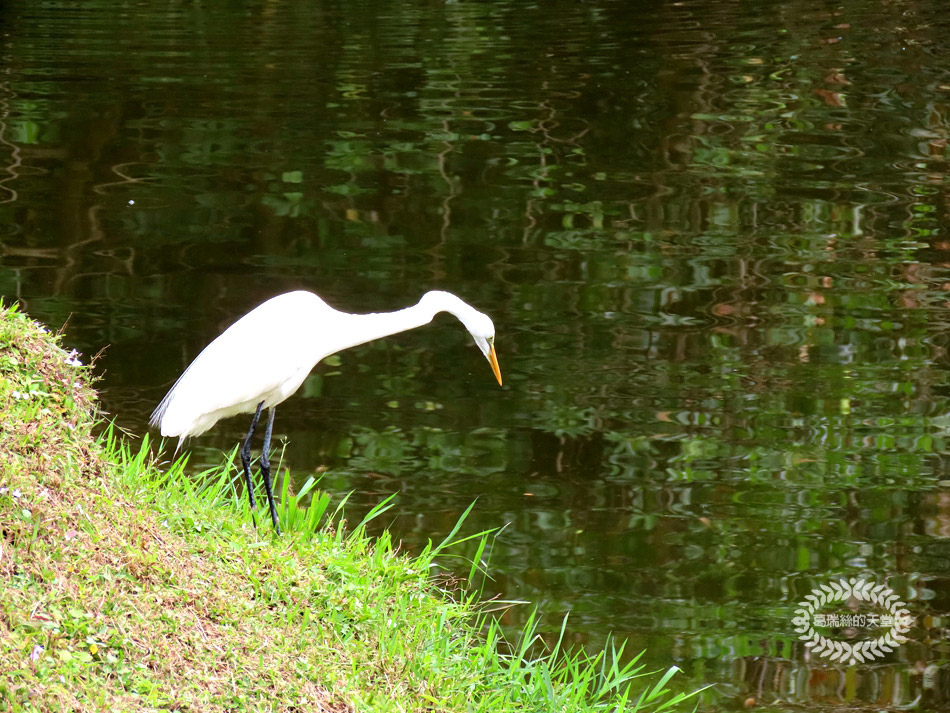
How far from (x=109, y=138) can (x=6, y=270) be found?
10.3 feet

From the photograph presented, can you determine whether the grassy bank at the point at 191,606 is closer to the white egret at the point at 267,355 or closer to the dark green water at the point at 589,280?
the white egret at the point at 267,355

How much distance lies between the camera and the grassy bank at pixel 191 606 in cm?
312

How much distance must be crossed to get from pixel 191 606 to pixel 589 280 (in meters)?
4.43

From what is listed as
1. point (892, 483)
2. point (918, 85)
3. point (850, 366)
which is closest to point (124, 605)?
point (892, 483)

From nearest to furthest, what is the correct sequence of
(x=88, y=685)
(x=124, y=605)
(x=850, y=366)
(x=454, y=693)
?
(x=88, y=685) < (x=124, y=605) < (x=454, y=693) < (x=850, y=366)

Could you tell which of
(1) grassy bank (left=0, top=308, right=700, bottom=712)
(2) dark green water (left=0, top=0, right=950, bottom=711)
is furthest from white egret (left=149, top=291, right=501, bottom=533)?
(2) dark green water (left=0, top=0, right=950, bottom=711)

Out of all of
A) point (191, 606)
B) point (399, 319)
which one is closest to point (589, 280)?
point (399, 319)

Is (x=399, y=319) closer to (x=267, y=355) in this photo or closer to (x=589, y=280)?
(x=267, y=355)

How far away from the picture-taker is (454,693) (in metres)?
3.59

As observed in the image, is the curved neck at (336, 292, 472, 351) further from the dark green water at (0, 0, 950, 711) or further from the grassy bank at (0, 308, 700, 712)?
the dark green water at (0, 0, 950, 711)

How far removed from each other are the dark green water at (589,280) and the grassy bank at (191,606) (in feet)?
2.31

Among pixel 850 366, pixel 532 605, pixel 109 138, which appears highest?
pixel 109 138

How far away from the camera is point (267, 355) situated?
4195 millimetres

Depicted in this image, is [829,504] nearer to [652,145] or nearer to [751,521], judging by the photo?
[751,521]
